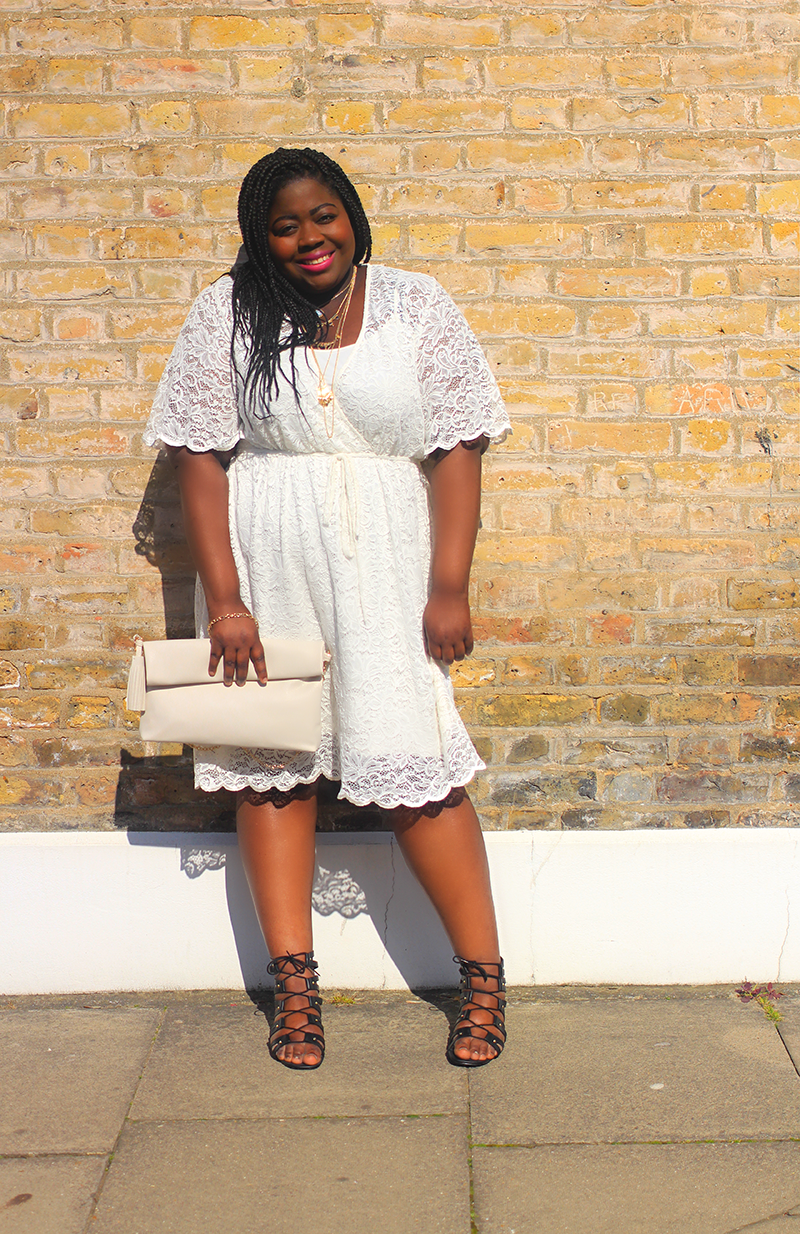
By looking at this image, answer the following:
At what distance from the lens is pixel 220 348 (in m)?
2.67

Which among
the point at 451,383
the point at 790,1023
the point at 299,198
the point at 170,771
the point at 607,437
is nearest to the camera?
→ the point at 299,198

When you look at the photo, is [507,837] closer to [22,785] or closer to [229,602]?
[229,602]

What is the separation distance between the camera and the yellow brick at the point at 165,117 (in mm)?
3062

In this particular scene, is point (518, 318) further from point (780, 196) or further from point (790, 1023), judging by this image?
point (790, 1023)

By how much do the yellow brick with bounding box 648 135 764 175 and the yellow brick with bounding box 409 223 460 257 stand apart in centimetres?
56

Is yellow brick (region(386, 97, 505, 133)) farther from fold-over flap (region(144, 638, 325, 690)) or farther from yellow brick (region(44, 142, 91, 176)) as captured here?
fold-over flap (region(144, 638, 325, 690))

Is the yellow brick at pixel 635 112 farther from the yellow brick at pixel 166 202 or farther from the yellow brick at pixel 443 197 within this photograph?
the yellow brick at pixel 166 202

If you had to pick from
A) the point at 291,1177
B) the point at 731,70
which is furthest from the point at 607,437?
the point at 291,1177

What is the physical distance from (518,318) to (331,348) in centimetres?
69

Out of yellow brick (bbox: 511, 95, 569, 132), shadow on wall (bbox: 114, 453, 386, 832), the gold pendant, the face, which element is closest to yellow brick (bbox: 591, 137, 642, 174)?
→ yellow brick (bbox: 511, 95, 569, 132)

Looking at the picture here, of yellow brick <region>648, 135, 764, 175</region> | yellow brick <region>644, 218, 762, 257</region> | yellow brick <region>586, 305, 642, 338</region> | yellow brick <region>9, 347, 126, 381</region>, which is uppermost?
yellow brick <region>648, 135, 764, 175</region>

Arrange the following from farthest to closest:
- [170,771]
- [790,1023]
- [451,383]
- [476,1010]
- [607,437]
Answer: [170,771]
[607,437]
[790,1023]
[476,1010]
[451,383]

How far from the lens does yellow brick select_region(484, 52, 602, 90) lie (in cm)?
303

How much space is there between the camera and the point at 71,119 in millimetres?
3080
